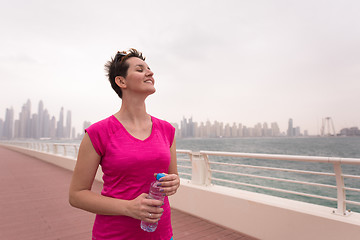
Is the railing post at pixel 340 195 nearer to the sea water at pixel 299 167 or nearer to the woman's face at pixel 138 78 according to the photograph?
the woman's face at pixel 138 78

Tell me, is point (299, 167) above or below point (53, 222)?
below

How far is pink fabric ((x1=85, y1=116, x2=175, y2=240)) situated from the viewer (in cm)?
101

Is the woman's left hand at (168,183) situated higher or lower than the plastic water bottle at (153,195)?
higher

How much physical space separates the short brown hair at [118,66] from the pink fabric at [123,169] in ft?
0.96

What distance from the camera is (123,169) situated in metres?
1.00

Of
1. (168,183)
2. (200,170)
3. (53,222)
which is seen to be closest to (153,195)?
(168,183)

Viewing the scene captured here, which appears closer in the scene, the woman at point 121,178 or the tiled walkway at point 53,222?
the woman at point 121,178

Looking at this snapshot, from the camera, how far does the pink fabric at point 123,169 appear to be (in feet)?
3.31

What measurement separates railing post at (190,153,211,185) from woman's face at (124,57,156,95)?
11.1 ft

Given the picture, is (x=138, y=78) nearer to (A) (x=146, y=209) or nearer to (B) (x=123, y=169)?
(B) (x=123, y=169)

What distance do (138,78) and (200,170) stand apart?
11.5 feet

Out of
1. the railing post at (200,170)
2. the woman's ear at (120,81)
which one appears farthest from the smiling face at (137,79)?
the railing post at (200,170)

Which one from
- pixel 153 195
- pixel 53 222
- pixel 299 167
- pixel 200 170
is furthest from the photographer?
pixel 299 167

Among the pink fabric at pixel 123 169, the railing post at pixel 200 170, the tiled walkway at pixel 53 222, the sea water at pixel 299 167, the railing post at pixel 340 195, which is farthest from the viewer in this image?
the sea water at pixel 299 167
